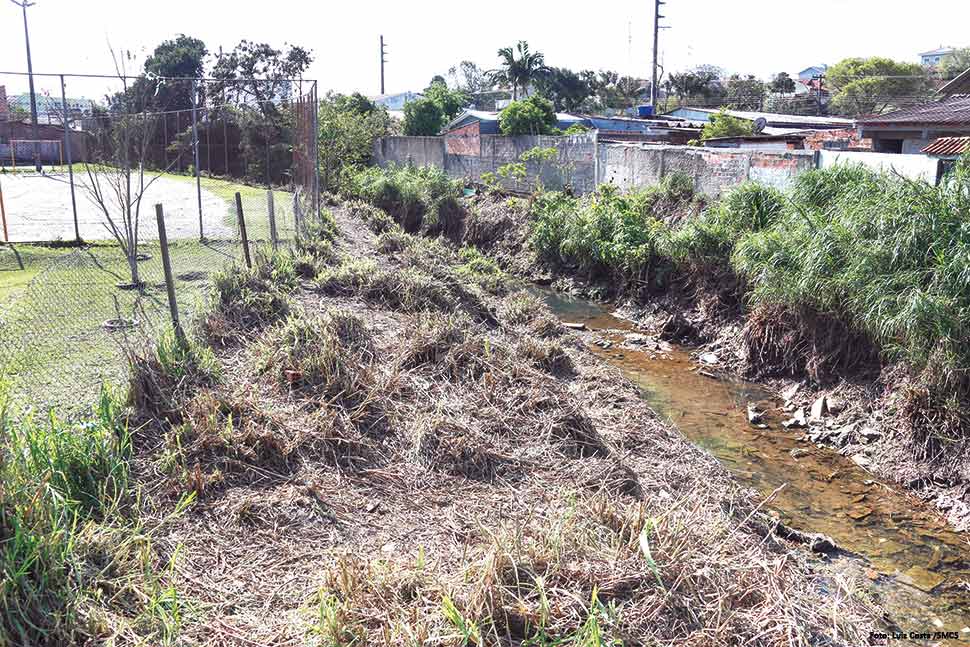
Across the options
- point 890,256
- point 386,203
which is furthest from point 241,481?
point 386,203

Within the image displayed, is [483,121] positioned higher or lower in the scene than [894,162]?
higher

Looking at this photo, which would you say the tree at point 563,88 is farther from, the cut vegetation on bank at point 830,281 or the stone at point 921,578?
the stone at point 921,578

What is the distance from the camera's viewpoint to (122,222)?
11.9 metres

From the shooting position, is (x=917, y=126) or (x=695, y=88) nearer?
(x=917, y=126)

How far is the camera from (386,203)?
21703mm

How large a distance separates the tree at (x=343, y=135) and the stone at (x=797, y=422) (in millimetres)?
17251

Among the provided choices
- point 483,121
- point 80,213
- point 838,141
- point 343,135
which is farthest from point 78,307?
point 483,121

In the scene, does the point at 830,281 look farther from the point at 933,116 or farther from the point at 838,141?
the point at 838,141

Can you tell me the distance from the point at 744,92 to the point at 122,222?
53.3m

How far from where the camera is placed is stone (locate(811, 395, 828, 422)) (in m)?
8.55

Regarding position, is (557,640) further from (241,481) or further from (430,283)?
(430,283)

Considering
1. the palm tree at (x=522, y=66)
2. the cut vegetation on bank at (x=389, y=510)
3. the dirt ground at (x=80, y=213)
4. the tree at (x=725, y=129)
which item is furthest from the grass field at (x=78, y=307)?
the palm tree at (x=522, y=66)

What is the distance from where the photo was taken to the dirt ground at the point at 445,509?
12.2ft

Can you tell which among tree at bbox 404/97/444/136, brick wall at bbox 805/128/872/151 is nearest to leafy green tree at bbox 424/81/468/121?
tree at bbox 404/97/444/136
